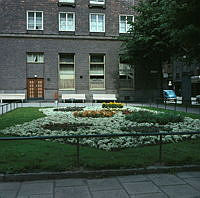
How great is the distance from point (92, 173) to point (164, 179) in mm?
1458

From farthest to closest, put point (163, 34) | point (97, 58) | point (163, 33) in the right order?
1. point (97, 58)
2. point (163, 34)
3. point (163, 33)

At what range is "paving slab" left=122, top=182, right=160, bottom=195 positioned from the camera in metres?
4.59

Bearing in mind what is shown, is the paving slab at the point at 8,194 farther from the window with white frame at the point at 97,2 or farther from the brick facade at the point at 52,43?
the window with white frame at the point at 97,2

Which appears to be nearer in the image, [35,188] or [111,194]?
[111,194]

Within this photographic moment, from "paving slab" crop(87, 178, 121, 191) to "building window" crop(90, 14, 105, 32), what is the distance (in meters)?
27.8

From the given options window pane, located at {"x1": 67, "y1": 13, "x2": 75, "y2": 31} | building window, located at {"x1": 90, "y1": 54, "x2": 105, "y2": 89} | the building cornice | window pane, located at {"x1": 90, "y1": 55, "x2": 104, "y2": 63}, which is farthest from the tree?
window pane, located at {"x1": 67, "y1": 13, "x2": 75, "y2": 31}

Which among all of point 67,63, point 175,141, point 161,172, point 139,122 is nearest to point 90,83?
point 67,63

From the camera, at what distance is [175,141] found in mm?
8367

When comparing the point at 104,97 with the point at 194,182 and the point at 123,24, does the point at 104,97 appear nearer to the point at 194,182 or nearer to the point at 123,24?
the point at 123,24

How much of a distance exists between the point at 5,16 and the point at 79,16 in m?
8.38

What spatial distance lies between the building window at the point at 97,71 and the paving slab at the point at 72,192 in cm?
2673

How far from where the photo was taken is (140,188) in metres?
4.73

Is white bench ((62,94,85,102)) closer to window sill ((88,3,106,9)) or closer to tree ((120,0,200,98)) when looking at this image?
tree ((120,0,200,98))

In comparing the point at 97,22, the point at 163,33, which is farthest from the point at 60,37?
the point at 163,33
